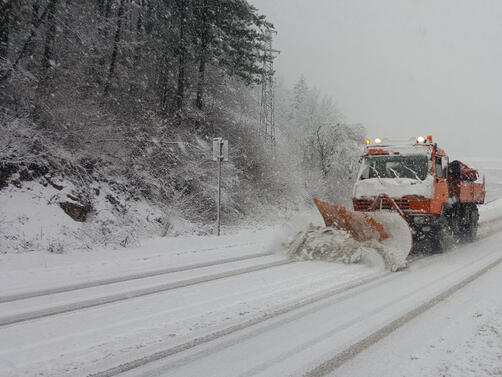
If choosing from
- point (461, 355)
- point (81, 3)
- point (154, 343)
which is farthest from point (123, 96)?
point (461, 355)

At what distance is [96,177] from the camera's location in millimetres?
13328

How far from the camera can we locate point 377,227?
827cm

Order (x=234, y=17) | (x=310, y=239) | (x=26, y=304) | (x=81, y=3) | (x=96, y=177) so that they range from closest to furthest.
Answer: (x=26, y=304)
(x=310, y=239)
(x=96, y=177)
(x=81, y=3)
(x=234, y=17)

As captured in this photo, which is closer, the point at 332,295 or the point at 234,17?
the point at 332,295

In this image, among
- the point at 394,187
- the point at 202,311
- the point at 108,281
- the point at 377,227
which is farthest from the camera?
the point at 394,187

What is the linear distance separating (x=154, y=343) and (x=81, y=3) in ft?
58.7

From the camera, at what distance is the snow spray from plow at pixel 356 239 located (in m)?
7.68

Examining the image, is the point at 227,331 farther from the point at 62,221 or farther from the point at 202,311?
the point at 62,221

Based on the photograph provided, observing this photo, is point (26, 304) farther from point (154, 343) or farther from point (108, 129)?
point (108, 129)

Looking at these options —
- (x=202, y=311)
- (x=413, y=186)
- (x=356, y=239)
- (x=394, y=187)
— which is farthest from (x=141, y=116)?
(x=202, y=311)

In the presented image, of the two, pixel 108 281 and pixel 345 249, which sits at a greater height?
pixel 345 249

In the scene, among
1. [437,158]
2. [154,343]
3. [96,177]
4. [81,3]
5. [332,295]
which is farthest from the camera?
[81,3]

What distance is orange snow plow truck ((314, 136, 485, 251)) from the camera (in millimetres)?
8344

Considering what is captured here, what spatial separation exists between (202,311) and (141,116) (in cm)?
1359
